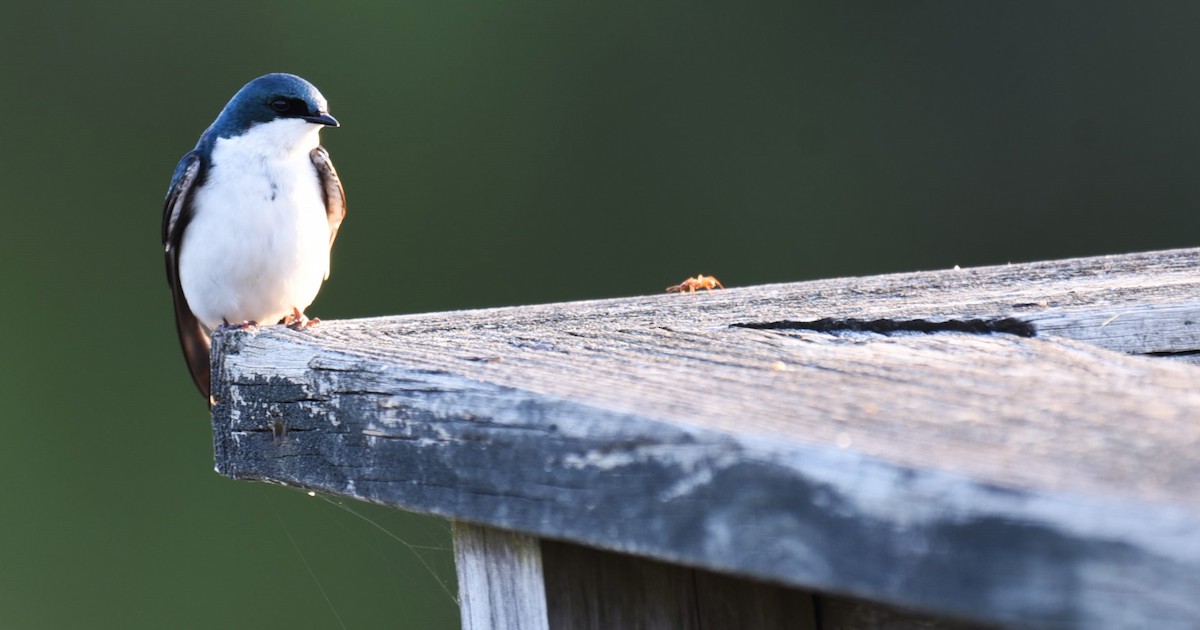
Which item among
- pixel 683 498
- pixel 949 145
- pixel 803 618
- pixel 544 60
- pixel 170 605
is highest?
pixel 544 60

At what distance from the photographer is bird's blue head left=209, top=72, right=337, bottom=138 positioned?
278cm

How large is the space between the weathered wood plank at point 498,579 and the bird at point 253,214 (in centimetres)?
133

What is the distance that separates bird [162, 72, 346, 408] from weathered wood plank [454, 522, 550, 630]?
4.36ft

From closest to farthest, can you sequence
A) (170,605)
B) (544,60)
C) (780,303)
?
(780,303) → (170,605) → (544,60)

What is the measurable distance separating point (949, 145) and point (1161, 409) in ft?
19.2

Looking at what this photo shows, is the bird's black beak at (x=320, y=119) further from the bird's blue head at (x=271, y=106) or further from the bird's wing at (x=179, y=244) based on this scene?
the bird's wing at (x=179, y=244)

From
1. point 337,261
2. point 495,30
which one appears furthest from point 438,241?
point 495,30

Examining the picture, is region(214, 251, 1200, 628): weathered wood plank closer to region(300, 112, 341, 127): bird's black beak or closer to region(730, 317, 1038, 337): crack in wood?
region(730, 317, 1038, 337): crack in wood

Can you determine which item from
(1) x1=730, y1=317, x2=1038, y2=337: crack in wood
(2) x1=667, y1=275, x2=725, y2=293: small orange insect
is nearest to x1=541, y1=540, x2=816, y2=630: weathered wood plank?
(1) x1=730, y1=317, x2=1038, y2=337: crack in wood

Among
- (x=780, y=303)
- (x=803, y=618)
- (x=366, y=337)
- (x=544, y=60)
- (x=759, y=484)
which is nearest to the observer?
(x=759, y=484)

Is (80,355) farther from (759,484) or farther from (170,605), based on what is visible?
(759,484)

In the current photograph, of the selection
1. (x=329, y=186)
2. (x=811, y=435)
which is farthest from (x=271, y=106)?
(x=811, y=435)

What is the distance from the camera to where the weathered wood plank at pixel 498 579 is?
1084 millimetres

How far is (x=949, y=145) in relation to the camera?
254 inches
